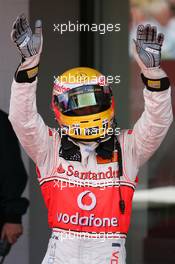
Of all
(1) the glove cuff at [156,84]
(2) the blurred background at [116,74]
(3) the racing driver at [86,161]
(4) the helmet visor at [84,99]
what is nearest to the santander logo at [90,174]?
(3) the racing driver at [86,161]

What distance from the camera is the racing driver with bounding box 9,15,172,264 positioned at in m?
3.59

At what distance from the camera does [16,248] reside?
580 cm

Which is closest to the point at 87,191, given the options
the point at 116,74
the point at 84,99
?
the point at 84,99

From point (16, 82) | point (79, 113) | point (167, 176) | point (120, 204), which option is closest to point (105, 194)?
point (120, 204)

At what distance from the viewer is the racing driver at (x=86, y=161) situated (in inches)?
141

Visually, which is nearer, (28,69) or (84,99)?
(28,69)

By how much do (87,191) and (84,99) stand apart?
15.0 inches

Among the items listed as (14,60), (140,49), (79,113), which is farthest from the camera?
(14,60)

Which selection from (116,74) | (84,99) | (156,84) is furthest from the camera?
(116,74)

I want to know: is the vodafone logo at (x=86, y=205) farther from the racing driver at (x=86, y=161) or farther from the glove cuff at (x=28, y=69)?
the glove cuff at (x=28, y=69)

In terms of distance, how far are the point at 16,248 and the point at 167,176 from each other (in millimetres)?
1096

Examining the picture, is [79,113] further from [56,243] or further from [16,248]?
[16,248]

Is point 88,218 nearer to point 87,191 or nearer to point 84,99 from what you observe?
point 87,191

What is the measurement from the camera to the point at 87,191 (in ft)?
12.0
